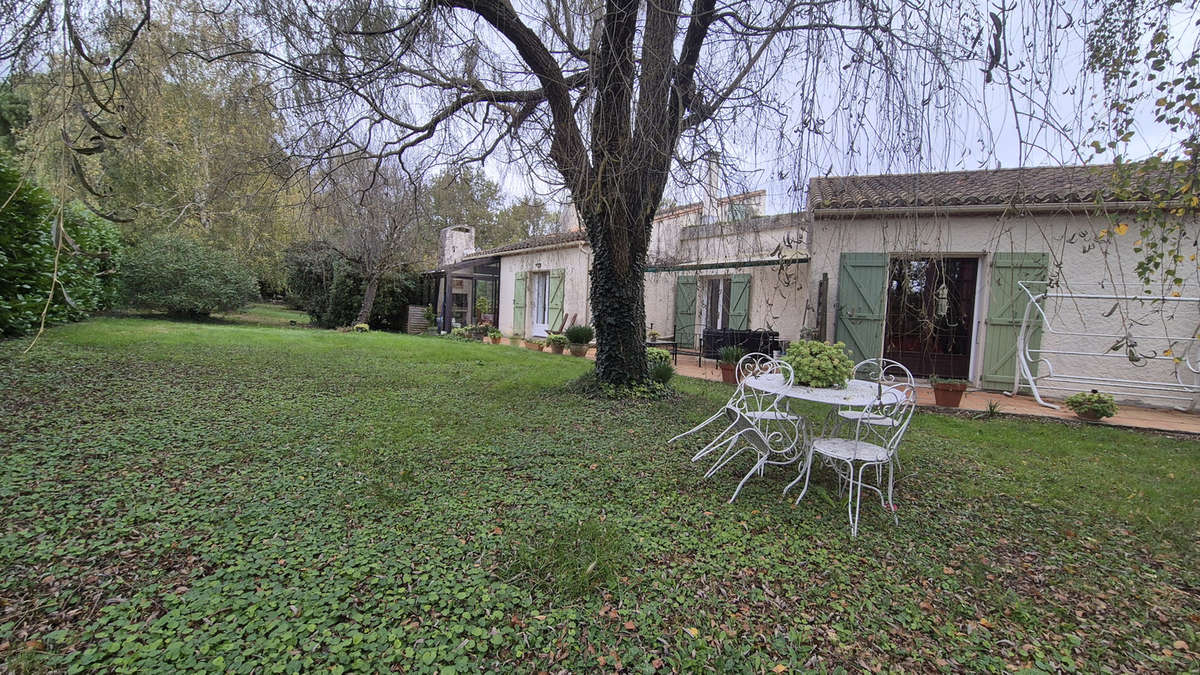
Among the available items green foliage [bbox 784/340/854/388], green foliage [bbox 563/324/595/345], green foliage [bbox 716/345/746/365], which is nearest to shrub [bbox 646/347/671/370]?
green foliage [bbox 716/345/746/365]

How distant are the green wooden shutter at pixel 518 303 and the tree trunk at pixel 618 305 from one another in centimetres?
810

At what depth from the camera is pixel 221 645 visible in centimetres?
170

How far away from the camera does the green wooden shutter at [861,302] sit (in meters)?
7.73

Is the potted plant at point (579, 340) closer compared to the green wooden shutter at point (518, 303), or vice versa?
the potted plant at point (579, 340)

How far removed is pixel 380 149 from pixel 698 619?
5069 millimetres

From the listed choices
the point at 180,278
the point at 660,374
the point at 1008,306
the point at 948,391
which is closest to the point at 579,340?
the point at 660,374

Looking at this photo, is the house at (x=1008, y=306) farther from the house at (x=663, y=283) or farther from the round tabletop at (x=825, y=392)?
the round tabletop at (x=825, y=392)

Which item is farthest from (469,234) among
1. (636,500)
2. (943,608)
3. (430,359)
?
(943,608)

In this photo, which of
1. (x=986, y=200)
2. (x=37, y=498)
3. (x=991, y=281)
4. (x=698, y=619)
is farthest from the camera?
(x=991, y=281)

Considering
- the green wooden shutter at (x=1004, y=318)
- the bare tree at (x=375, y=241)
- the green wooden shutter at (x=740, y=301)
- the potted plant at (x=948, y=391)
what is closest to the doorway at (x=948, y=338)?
the green wooden shutter at (x=1004, y=318)

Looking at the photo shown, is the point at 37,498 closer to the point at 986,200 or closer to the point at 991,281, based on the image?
the point at 986,200

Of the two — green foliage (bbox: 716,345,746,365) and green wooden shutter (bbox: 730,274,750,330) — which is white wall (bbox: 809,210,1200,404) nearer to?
green foliage (bbox: 716,345,746,365)

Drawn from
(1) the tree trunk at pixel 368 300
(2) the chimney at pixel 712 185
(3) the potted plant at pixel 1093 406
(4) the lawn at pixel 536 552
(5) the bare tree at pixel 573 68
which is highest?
(5) the bare tree at pixel 573 68

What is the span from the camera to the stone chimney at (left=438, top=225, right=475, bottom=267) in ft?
55.4
